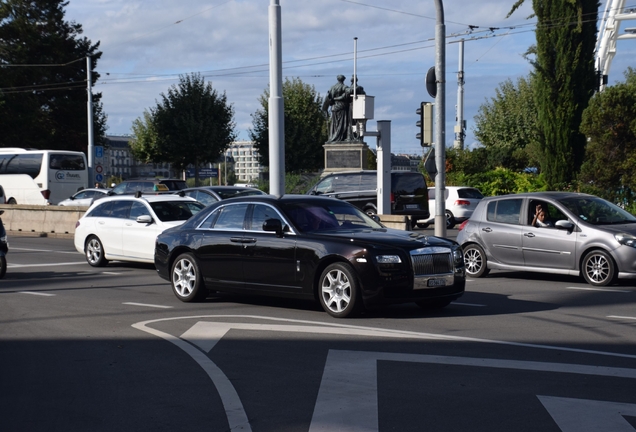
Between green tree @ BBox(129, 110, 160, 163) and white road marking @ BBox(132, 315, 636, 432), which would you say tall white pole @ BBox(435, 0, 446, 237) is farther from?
green tree @ BBox(129, 110, 160, 163)

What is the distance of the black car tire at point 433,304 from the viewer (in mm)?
10688

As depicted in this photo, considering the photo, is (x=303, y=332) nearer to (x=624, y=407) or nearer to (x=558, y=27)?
(x=624, y=407)

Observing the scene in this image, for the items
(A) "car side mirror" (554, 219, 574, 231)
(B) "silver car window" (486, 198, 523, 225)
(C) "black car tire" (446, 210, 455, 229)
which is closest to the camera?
(A) "car side mirror" (554, 219, 574, 231)

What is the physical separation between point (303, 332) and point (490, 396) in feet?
10.9

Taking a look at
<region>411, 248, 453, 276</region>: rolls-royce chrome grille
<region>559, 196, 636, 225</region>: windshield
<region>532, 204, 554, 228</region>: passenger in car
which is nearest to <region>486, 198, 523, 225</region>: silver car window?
<region>532, 204, 554, 228</region>: passenger in car

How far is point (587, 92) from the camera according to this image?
97.3 ft

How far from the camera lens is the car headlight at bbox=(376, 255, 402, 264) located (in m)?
9.76

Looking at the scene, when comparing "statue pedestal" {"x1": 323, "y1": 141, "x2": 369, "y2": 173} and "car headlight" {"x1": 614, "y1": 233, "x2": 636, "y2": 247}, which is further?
"statue pedestal" {"x1": 323, "y1": 141, "x2": 369, "y2": 173}

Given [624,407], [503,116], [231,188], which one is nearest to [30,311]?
[624,407]

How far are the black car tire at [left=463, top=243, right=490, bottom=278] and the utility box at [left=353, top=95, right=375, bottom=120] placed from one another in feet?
18.7

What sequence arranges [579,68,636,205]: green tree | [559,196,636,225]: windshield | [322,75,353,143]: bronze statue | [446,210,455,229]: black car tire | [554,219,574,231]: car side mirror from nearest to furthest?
[554,219,574,231]: car side mirror
[559,196,636,225]: windshield
[579,68,636,205]: green tree
[446,210,455,229]: black car tire
[322,75,353,143]: bronze statue

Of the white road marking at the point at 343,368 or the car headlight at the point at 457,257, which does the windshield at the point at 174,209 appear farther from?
the car headlight at the point at 457,257

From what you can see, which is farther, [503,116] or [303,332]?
[503,116]

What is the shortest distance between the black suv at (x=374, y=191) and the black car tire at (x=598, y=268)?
13.8 m
